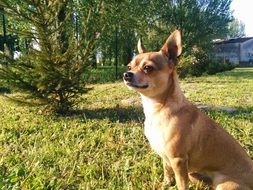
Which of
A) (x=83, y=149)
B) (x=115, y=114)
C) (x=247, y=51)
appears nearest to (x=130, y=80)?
(x=83, y=149)

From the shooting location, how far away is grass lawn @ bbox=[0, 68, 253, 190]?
4223 mm

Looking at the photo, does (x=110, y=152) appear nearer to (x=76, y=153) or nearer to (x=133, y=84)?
(x=76, y=153)

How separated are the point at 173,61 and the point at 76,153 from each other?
221cm

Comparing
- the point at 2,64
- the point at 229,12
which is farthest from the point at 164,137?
the point at 229,12

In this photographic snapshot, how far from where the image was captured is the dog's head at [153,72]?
3.80m

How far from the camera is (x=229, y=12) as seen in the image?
4050 centimetres

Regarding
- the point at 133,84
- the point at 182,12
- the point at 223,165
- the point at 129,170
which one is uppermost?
the point at 182,12

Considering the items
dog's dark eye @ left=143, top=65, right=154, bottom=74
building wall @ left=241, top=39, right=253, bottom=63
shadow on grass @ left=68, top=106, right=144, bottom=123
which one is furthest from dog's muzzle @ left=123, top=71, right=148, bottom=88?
building wall @ left=241, top=39, right=253, bottom=63

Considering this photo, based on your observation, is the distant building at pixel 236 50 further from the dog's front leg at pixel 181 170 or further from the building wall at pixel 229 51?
the dog's front leg at pixel 181 170

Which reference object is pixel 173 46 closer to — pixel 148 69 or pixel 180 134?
pixel 148 69

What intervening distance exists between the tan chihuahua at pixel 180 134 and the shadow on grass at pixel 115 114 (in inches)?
140

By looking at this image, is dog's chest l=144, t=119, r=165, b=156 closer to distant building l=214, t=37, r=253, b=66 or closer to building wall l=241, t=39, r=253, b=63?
distant building l=214, t=37, r=253, b=66

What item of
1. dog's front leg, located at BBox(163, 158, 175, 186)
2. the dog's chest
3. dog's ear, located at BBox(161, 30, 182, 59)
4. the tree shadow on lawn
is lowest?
dog's front leg, located at BBox(163, 158, 175, 186)

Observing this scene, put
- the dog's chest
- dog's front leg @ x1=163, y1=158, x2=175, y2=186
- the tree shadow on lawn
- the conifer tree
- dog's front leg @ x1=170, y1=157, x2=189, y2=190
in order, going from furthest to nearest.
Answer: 1. the tree shadow on lawn
2. the conifer tree
3. dog's front leg @ x1=163, y1=158, x2=175, y2=186
4. the dog's chest
5. dog's front leg @ x1=170, y1=157, x2=189, y2=190
